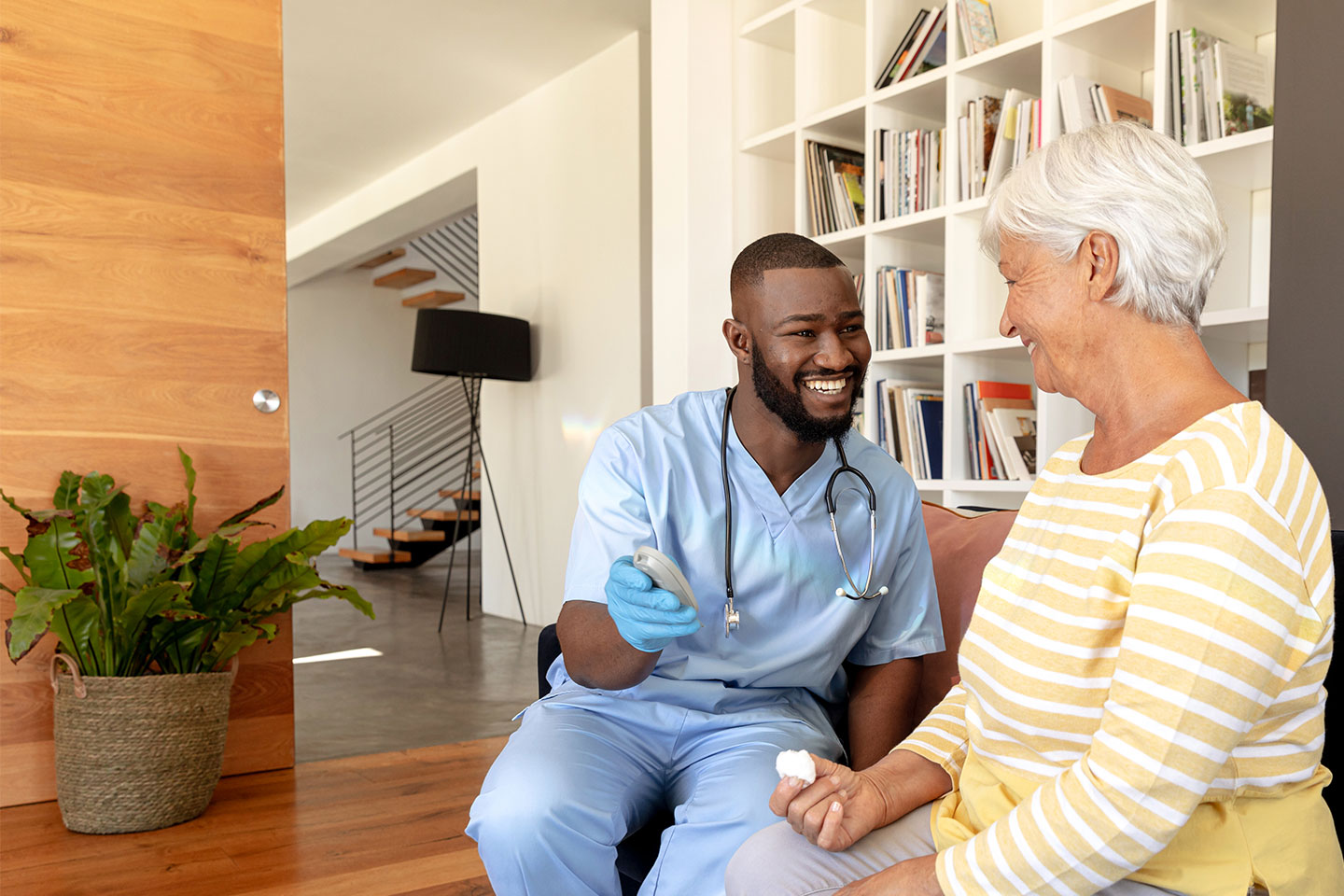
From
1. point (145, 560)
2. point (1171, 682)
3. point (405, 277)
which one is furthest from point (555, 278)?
point (405, 277)

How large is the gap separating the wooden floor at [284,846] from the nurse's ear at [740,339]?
1183mm

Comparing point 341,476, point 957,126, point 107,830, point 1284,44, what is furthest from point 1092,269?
point 341,476

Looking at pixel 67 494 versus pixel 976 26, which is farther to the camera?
pixel 976 26

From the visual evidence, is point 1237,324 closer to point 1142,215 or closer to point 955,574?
point 955,574

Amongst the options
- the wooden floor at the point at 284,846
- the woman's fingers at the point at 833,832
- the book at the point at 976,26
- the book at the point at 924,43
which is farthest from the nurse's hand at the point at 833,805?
the book at the point at 924,43

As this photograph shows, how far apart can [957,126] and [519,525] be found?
3.71 meters

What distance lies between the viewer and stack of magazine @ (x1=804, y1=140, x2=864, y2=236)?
328cm

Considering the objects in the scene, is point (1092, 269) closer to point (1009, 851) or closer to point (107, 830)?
point (1009, 851)

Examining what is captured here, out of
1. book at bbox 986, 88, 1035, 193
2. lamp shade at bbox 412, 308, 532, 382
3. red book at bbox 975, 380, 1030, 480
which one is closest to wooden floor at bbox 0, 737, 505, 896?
red book at bbox 975, 380, 1030, 480

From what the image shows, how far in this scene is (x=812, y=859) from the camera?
1044 millimetres

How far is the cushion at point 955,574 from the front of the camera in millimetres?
1619

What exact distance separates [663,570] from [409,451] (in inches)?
392

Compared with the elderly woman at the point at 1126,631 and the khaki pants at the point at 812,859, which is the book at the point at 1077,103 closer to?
the elderly woman at the point at 1126,631

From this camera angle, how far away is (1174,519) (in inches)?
32.8
